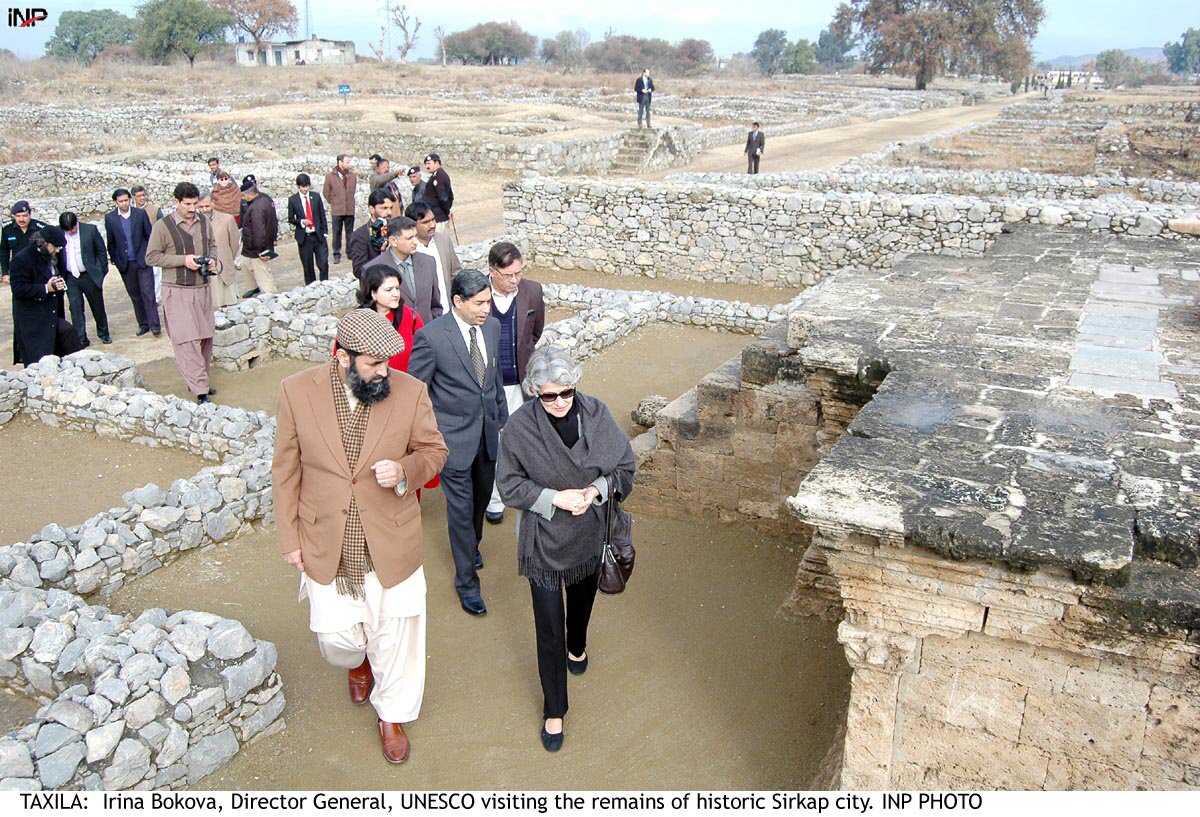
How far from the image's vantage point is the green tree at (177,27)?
56562mm

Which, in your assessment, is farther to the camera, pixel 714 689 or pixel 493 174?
pixel 493 174

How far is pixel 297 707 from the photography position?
13.1ft

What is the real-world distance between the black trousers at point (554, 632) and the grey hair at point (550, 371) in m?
0.85

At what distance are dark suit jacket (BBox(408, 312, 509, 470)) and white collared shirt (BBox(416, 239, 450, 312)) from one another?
1823mm

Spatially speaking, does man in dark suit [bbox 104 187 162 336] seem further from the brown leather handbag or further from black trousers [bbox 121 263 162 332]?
the brown leather handbag

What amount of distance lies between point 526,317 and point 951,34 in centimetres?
5201

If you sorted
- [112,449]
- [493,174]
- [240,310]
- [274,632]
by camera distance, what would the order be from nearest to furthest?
[274,632] < [112,449] < [240,310] < [493,174]

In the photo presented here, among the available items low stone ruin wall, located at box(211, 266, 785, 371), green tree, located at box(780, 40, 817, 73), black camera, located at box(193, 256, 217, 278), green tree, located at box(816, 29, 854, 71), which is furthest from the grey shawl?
green tree, located at box(816, 29, 854, 71)

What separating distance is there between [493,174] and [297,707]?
62.6 feet

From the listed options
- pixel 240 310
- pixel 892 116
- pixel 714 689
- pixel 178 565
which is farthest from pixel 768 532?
pixel 892 116

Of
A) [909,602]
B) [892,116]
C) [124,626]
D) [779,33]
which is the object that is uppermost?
[779,33]

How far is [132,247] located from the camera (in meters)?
9.80

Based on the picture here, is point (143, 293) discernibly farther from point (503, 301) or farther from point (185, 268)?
point (503, 301)

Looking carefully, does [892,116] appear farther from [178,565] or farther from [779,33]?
[779,33]
